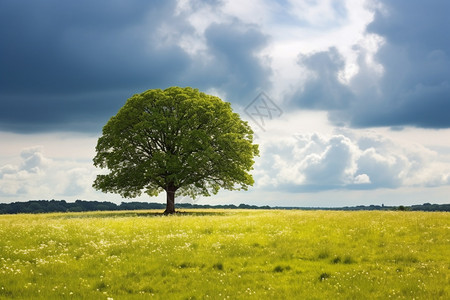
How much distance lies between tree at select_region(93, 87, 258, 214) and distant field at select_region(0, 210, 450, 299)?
19594 mm

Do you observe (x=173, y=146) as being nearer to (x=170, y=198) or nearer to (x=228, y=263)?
(x=170, y=198)

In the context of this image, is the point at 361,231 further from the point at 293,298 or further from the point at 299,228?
the point at 293,298

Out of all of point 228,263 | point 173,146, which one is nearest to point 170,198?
point 173,146

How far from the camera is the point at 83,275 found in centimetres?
1442

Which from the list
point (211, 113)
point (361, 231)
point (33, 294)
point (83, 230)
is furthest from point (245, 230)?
point (211, 113)

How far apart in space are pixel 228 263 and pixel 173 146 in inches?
1212

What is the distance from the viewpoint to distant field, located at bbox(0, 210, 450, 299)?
41.2 ft

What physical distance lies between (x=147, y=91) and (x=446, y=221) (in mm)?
35476

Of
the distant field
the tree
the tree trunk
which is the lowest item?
the distant field

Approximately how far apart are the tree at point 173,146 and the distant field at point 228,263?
64.3 ft

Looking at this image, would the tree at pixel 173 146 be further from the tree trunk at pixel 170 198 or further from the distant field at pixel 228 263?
the distant field at pixel 228 263

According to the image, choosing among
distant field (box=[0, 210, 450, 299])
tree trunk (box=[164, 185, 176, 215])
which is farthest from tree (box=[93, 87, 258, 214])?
distant field (box=[0, 210, 450, 299])

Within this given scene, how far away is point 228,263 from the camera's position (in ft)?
51.2

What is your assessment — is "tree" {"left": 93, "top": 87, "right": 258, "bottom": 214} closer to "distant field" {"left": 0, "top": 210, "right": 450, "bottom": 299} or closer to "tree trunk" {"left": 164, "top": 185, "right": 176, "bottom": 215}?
"tree trunk" {"left": 164, "top": 185, "right": 176, "bottom": 215}
